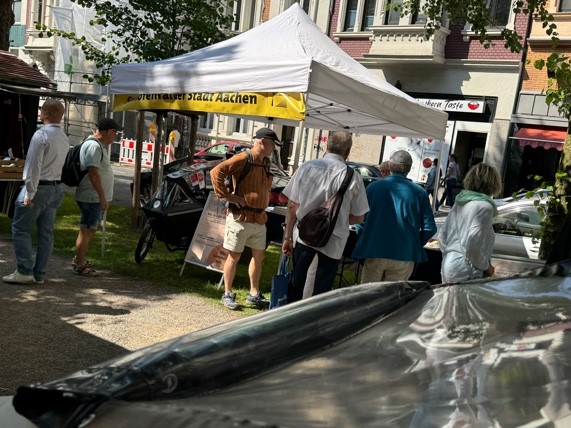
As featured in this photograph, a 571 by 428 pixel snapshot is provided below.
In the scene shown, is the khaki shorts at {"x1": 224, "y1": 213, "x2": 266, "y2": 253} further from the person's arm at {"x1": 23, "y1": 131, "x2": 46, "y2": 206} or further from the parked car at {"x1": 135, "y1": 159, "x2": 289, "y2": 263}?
the person's arm at {"x1": 23, "y1": 131, "x2": 46, "y2": 206}

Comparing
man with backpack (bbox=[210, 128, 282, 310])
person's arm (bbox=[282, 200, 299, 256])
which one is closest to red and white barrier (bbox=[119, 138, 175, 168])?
man with backpack (bbox=[210, 128, 282, 310])

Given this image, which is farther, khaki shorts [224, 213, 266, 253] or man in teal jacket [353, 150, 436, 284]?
khaki shorts [224, 213, 266, 253]

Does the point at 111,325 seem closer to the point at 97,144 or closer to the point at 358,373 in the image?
the point at 97,144

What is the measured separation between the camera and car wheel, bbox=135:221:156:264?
7.75 meters

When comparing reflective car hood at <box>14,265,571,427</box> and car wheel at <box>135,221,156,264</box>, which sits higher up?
reflective car hood at <box>14,265,571,427</box>

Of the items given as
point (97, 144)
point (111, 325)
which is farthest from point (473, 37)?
point (111, 325)

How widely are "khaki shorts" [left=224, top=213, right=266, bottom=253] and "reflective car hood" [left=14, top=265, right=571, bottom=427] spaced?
412 centimetres

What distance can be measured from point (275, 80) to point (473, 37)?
1786 centimetres

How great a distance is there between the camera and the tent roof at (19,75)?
31.3 ft

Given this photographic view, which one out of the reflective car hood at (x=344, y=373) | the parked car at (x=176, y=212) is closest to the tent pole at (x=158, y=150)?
the parked car at (x=176, y=212)

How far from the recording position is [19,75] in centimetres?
969

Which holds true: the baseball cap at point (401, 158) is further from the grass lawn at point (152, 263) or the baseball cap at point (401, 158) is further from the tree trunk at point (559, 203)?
the grass lawn at point (152, 263)

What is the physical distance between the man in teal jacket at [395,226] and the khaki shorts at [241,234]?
127 cm

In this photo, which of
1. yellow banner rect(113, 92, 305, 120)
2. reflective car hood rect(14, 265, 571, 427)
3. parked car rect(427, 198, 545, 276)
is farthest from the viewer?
parked car rect(427, 198, 545, 276)
